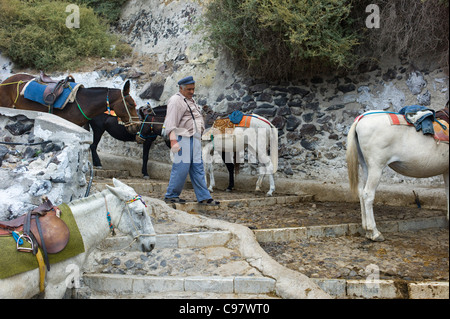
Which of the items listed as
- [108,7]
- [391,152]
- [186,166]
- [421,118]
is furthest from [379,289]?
[108,7]

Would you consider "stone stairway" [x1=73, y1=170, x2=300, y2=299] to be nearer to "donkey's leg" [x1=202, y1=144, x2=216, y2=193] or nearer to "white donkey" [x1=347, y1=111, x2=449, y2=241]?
"white donkey" [x1=347, y1=111, x2=449, y2=241]

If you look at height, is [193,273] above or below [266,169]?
below

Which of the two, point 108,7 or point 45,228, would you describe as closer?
point 45,228

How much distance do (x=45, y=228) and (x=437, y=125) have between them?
175 inches

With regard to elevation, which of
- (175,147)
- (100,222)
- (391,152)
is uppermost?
(391,152)

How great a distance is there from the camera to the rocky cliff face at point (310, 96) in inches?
292

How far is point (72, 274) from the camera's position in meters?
3.12

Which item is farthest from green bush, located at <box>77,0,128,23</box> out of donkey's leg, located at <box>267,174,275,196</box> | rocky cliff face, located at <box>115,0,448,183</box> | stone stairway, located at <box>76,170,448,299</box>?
stone stairway, located at <box>76,170,448,299</box>

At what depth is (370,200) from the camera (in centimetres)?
498

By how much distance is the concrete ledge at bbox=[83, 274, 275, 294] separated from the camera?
346 cm

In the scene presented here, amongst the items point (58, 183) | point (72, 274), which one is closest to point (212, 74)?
point (58, 183)

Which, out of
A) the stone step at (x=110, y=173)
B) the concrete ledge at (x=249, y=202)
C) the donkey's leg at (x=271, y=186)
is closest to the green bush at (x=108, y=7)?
the stone step at (x=110, y=173)

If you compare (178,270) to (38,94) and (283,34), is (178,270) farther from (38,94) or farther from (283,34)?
(283,34)

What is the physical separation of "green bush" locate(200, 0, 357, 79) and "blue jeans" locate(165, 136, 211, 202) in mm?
3078
